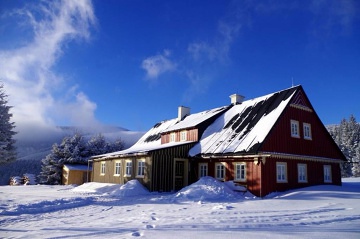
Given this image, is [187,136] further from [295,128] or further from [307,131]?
[307,131]

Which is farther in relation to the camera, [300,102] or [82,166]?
[82,166]

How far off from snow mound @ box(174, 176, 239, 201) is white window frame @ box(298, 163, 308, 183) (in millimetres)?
5739

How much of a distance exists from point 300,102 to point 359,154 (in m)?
41.5

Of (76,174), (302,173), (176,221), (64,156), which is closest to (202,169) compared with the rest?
(302,173)

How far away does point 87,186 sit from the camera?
26.7 meters

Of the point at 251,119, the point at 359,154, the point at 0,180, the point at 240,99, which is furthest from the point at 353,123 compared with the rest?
the point at 0,180

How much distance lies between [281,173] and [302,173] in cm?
245

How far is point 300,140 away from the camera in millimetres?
22188

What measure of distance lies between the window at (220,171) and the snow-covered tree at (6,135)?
1685 centimetres

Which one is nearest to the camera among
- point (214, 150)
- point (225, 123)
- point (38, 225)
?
point (38, 225)

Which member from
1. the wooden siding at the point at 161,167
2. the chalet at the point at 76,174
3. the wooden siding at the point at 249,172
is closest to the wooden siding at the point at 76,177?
the chalet at the point at 76,174

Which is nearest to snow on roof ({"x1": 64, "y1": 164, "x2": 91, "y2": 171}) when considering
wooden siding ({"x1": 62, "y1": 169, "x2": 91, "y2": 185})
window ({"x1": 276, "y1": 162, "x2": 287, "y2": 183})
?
wooden siding ({"x1": 62, "y1": 169, "x2": 91, "y2": 185})

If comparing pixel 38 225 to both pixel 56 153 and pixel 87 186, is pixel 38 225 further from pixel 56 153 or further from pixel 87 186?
pixel 56 153

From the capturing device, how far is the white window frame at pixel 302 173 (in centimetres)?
2145
